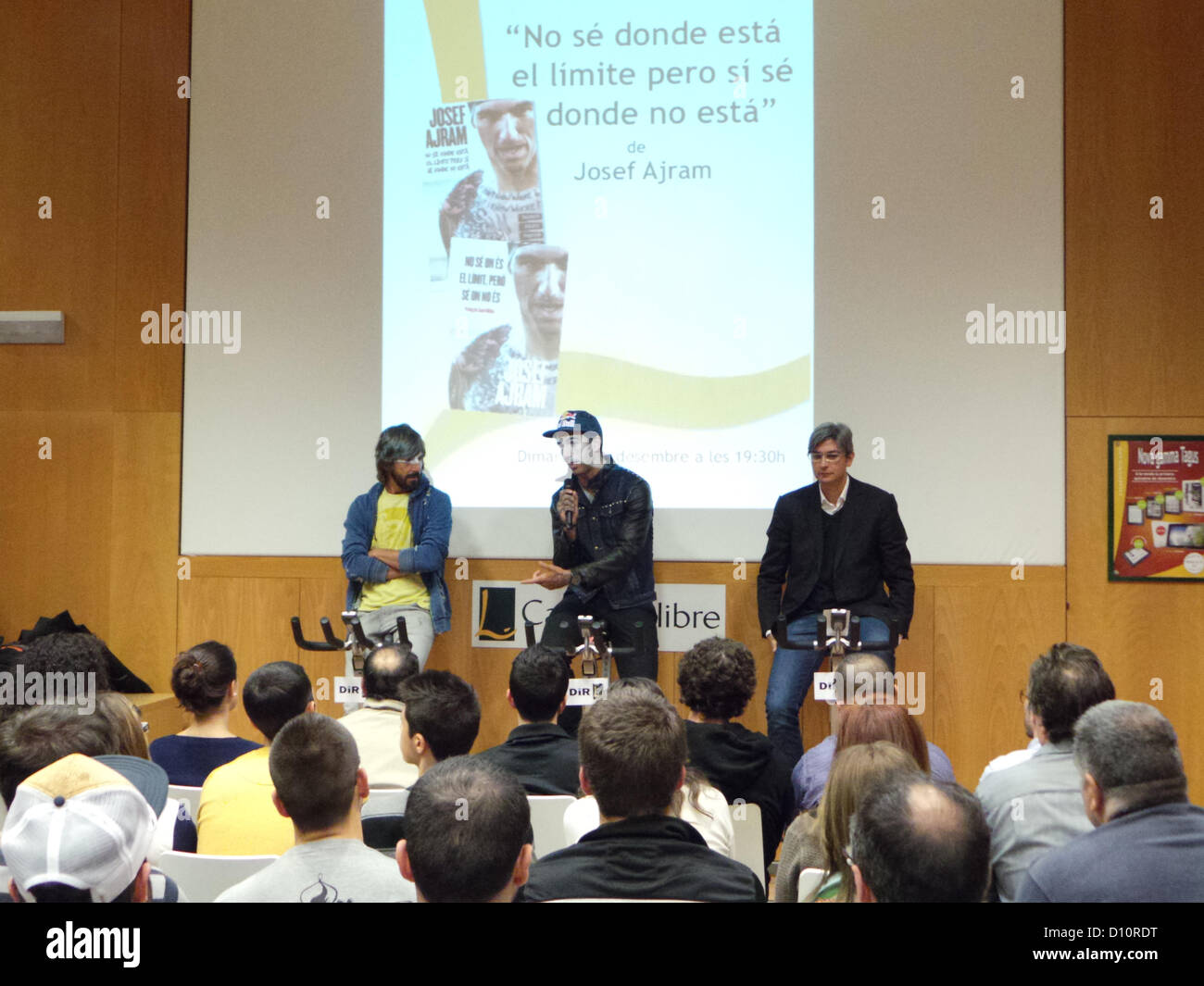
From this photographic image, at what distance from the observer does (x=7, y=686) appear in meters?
3.36

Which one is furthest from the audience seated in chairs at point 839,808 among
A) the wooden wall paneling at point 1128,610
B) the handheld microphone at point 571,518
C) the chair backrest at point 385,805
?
the wooden wall paneling at point 1128,610

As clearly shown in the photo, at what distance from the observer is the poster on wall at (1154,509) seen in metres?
4.82

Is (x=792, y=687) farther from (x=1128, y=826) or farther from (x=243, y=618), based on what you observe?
(x=1128, y=826)

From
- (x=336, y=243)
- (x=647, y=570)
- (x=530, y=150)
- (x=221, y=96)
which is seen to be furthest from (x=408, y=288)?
(x=647, y=570)

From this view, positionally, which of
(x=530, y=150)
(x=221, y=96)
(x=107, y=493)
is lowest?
(x=107, y=493)

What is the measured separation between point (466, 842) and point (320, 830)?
0.40 metres

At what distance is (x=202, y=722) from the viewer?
9.80 feet

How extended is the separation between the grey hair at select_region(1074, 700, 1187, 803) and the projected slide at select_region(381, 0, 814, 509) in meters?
3.18

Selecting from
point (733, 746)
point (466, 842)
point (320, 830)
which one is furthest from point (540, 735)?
point (466, 842)

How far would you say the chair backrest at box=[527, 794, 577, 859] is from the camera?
8.20 ft

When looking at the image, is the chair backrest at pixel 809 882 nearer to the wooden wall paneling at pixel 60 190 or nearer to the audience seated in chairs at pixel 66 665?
the audience seated in chairs at pixel 66 665

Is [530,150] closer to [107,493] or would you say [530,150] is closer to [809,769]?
[107,493]

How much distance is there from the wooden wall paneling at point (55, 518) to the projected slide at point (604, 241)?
159cm
